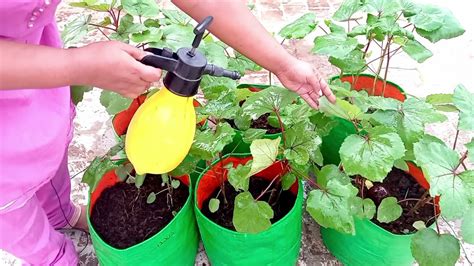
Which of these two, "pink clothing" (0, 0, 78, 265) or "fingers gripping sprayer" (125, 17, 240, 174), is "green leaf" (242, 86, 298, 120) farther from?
"pink clothing" (0, 0, 78, 265)

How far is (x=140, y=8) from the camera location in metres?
0.91

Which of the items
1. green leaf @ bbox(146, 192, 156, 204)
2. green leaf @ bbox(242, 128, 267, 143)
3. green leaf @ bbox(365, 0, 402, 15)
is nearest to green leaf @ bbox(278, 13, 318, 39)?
green leaf @ bbox(365, 0, 402, 15)

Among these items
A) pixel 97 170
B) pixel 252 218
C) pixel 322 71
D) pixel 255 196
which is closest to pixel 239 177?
pixel 252 218

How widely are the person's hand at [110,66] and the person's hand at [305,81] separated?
0.29 metres

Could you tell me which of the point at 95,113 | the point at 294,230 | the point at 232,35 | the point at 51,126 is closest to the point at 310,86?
the point at 232,35

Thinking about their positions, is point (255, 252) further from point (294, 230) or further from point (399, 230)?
point (399, 230)

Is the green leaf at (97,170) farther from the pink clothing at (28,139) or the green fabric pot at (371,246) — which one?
the green fabric pot at (371,246)

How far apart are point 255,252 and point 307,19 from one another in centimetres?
49

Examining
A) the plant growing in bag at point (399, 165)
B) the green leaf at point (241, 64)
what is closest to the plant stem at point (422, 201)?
the plant growing in bag at point (399, 165)

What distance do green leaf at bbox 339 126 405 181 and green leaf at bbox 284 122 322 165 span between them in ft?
0.20

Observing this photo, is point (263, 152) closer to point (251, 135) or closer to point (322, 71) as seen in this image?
point (251, 135)

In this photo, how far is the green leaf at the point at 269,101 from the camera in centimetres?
85

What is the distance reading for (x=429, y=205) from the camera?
1002 mm

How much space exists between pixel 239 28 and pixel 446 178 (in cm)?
40
